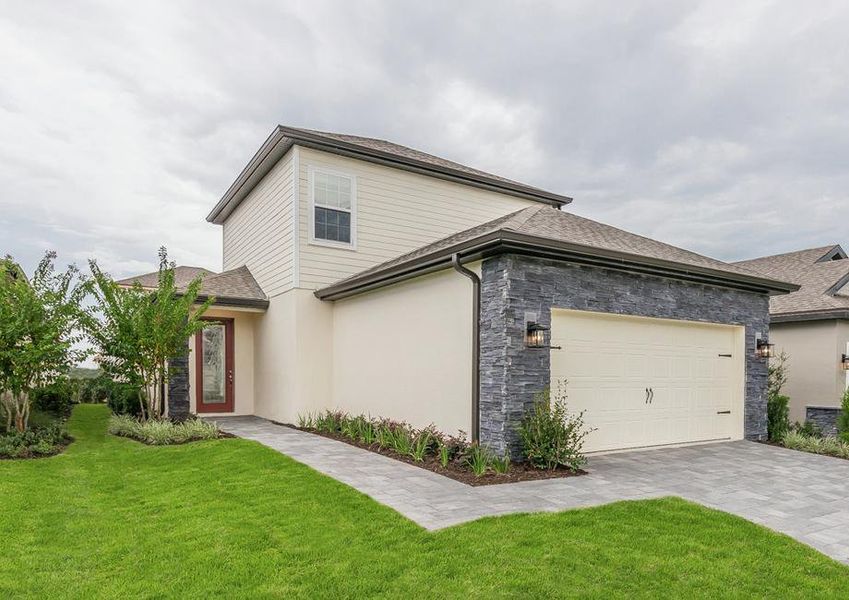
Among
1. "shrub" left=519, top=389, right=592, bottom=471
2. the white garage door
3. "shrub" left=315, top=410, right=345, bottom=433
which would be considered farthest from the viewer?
"shrub" left=315, top=410, right=345, bottom=433

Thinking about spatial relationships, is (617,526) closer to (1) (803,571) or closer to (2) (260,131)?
(1) (803,571)

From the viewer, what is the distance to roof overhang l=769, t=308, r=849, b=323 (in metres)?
11.0

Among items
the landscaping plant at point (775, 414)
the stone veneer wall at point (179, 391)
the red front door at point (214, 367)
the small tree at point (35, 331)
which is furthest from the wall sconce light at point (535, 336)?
the red front door at point (214, 367)

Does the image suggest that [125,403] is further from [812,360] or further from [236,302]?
[812,360]

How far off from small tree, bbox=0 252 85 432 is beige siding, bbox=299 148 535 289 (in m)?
4.00

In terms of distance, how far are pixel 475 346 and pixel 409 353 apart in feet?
5.90

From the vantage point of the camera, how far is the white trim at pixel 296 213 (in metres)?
10.3

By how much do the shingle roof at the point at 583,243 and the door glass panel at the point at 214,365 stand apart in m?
3.43

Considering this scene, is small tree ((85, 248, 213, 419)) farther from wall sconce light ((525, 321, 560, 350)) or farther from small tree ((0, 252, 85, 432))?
wall sconce light ((525, 321, 560, 350))

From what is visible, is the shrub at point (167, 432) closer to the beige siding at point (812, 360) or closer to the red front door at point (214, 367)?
the red front door at point (214, 367)

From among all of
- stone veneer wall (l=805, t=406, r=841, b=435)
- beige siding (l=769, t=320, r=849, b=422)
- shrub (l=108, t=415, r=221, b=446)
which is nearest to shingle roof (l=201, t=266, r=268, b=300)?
shrub (l=108, t=415, r=221, b=446)

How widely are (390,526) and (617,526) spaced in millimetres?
1897

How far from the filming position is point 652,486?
5750mm

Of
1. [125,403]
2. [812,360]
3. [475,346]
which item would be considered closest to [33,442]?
[125,403]
